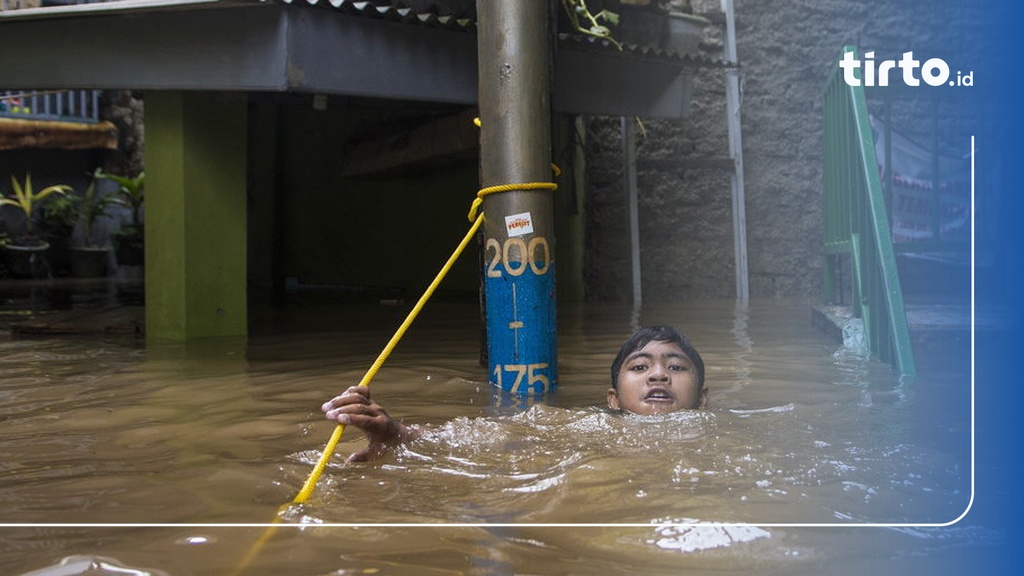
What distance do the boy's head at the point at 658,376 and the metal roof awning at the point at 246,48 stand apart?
309 centimetres

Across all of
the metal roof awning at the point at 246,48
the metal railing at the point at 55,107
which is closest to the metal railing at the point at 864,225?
the metal roof awning at the point at 246,48

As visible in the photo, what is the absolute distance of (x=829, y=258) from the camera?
296 inches

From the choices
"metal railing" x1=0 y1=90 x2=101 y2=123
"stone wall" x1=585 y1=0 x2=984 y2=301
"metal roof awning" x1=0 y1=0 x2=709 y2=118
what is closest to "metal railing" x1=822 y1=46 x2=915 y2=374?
"metal roof awning" x1=0 y1=0 x2=709 y2=118

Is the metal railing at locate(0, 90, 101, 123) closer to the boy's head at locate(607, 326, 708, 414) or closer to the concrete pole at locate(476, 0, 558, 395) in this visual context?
the concrete pole at locate(476, 0, 558, 395)

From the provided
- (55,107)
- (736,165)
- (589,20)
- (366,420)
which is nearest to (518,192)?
(366,420)

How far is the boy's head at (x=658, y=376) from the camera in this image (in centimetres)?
399

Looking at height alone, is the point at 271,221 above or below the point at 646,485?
above

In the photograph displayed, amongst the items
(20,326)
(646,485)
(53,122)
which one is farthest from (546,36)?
(53,122)

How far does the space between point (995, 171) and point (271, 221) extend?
821 cm

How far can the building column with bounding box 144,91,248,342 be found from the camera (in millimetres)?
7301

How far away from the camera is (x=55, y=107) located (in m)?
16.5

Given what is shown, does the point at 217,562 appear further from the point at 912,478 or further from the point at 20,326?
the point at 20,326

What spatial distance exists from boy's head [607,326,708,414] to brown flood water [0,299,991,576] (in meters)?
0.19

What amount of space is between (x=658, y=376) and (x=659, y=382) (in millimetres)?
24
